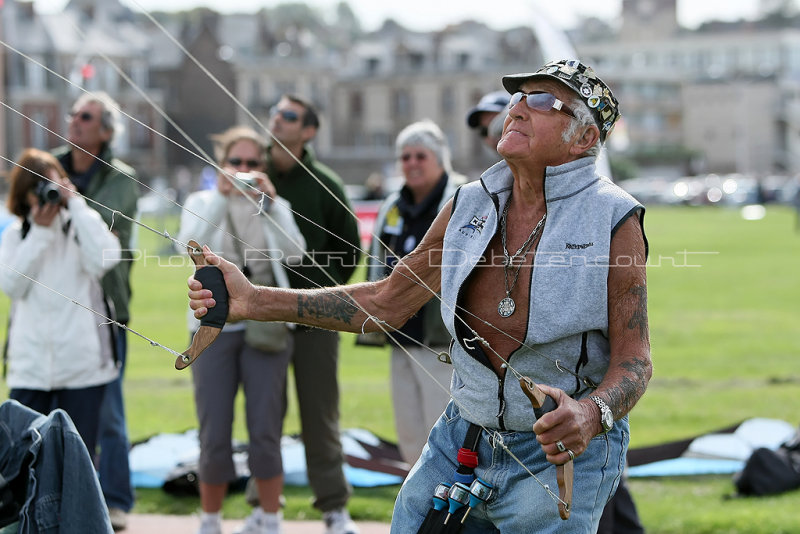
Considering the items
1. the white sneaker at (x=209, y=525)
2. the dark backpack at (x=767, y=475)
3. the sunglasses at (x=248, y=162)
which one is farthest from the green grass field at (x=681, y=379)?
the sunglasses at (x=248, y=162)

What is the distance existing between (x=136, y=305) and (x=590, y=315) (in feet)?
54.2

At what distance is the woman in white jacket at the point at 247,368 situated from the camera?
582cm

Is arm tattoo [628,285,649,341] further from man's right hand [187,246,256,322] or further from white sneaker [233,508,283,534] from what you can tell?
white sneaker [233,508,283,534]

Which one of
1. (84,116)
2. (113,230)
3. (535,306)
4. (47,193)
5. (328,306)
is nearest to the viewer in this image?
→ (535,306)

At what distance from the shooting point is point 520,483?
3.10m

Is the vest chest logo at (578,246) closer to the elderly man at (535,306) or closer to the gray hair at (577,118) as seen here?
the elderly man at (535,306)

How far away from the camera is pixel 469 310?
3252 millimetres

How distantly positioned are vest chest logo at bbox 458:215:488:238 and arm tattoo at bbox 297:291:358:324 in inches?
16.5

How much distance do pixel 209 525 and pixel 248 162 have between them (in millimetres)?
1956

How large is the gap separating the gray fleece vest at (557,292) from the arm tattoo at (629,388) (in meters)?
0.13

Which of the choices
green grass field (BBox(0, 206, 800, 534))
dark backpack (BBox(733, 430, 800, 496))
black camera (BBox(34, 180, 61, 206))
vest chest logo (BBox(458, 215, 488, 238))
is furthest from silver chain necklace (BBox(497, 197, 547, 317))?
dark backpack (BBox(733, 430, 800, 496))

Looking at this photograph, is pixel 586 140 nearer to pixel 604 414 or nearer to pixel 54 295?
pixel 604 414

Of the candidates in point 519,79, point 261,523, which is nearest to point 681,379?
point 261,523

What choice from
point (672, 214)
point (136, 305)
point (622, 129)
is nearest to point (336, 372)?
point (622, 129)
